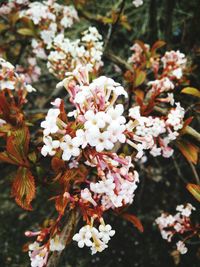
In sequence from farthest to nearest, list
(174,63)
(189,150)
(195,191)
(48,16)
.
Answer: (48,16), (174,63), (189,150), (195,191)

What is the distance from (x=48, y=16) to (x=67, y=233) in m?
1.36

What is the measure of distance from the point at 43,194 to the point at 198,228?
1.64m

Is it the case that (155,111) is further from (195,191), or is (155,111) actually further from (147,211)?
(147,211)

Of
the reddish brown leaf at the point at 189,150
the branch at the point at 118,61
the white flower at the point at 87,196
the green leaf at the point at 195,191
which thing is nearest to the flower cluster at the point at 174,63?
the branch at the point at 118,61

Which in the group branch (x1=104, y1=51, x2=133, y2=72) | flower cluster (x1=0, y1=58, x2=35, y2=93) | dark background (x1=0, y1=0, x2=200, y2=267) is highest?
flower cluster (x1=0, y1=58, x2=35, y2=93)

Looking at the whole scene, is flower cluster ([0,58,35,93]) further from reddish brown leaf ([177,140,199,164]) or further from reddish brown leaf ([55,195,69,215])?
reddish brown leaf ([177,140,199,164])

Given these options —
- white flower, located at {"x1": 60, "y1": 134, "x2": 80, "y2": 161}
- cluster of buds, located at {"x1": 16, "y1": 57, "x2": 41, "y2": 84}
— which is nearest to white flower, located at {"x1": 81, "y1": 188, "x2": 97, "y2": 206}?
white flower, located at {"x1": 60, "y1": 134, "x2": 80, "y2": 161}

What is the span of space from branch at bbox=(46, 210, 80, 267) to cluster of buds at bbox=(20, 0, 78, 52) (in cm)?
109

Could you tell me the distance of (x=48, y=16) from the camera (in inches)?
86.9

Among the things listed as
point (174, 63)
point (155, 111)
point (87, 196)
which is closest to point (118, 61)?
point (174, 63)

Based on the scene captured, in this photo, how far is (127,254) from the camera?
8.86 feet

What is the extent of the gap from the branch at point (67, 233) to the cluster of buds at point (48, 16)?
42.9 inches

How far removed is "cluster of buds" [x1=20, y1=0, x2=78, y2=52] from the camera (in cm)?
A: 217

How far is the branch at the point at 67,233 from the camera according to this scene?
1385 mm
